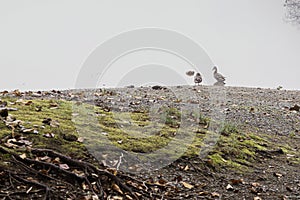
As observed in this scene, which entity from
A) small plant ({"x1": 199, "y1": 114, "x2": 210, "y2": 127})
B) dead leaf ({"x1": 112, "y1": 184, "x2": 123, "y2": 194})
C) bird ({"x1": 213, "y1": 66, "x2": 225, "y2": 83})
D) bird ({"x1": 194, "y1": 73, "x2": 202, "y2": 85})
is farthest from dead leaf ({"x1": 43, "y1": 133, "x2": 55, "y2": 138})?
bird ({"x1": 213, "y1": 66, "x2": 225, "y2": 83})

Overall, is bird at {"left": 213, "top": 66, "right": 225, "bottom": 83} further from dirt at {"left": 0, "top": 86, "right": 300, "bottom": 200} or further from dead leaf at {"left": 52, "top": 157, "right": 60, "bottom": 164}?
dead leaf at {"left": 52, "top": 157, "right": 60, "bottom": 164}

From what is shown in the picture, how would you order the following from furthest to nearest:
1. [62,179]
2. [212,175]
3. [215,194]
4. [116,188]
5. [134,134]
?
[134,134] → [212,175] → [215,194] → [116,188] → [62,179]

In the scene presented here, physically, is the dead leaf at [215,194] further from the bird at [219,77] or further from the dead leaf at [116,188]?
the bird at [219,77]

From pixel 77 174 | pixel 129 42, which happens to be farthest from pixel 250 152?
pixel 77 174

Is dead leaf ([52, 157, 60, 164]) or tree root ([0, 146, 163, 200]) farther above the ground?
dead leaf ([52, 157, 60, 164])

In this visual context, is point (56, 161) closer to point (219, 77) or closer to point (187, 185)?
point (187, 185)

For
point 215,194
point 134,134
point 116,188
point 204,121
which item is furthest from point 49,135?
point 204,121

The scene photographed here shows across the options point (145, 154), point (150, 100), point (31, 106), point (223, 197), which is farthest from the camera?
point (150, 100)

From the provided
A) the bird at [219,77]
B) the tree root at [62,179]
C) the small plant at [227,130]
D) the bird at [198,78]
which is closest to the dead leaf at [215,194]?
the tree root at [62,179]

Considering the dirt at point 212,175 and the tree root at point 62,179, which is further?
the dirt at point 212,175

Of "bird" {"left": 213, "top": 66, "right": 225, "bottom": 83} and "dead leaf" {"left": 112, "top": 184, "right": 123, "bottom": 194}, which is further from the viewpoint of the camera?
"bird" {"left": 213, "top": 66, "right": 225, "bottom": 83}

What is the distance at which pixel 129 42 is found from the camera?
575 cm

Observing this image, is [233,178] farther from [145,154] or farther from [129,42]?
[129,42]

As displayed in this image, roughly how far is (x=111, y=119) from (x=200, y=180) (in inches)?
67.4
